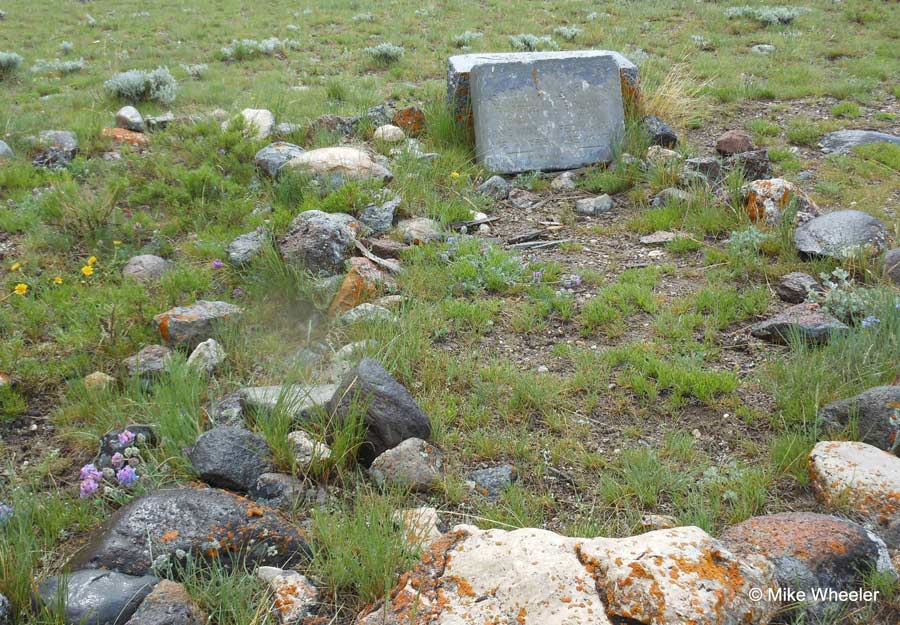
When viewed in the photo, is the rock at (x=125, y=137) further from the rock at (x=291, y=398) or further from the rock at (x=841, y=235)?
the rock at (x=841, y=235)

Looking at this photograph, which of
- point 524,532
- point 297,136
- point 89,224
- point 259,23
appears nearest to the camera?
point 524,532

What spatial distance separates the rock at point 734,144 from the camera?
724cm

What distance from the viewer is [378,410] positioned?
11.9 feet

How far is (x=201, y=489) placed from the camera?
307 cm

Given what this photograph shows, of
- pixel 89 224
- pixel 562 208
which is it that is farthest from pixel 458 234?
pixel 89 224

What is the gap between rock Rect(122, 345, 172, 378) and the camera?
4.24 m

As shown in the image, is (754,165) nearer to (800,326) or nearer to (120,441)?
(800,326)

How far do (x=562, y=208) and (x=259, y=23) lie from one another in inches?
374

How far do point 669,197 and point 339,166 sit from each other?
2.97 m

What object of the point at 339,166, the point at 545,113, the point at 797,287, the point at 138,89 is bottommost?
the point at 797,287

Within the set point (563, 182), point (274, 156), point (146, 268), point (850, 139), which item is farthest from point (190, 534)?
point (850, 139)

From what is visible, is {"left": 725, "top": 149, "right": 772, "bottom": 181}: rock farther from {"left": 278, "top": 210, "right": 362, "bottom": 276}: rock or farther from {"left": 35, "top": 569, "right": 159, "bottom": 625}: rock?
{"left": 35, "top": 569, "right": 159, "bottom": 625}: rock

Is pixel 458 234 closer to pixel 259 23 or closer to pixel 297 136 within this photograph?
pixel 297 136

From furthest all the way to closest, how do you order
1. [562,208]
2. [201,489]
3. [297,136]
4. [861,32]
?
[861,32], [297,136], [562,208], [201,489]
